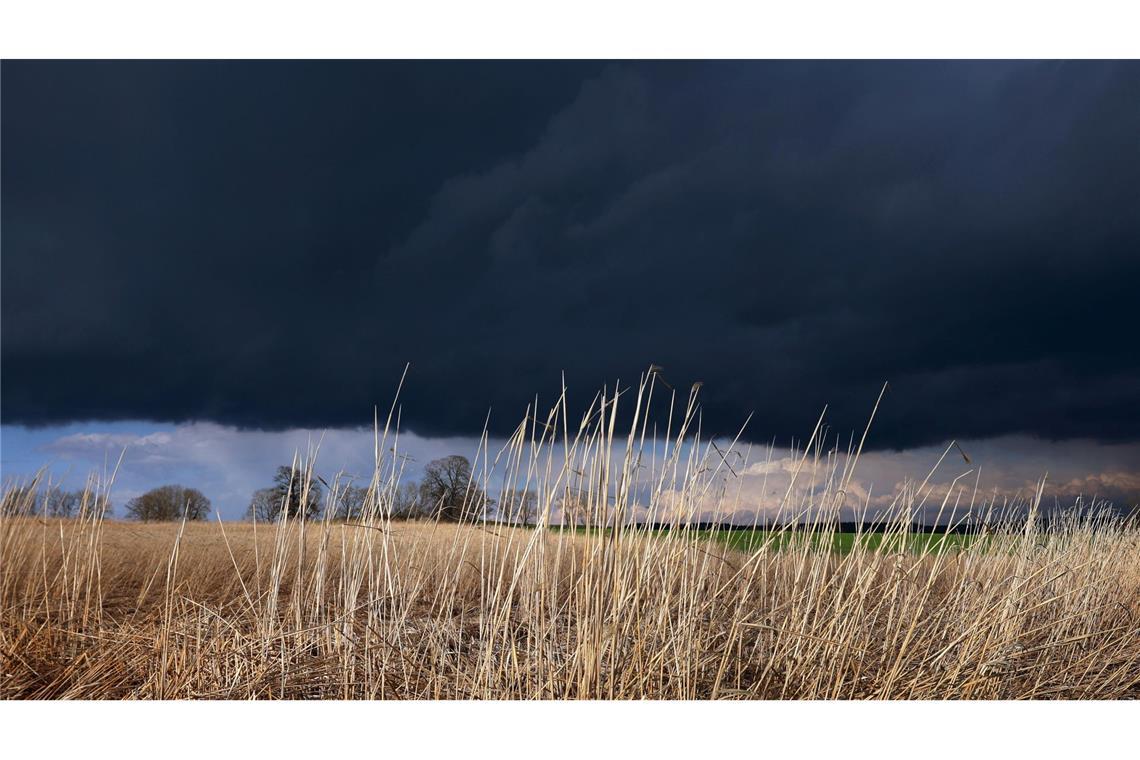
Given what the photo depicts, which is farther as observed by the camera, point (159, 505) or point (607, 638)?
point (159, 505)

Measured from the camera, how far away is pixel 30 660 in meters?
2.88

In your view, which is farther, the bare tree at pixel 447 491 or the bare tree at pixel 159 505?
the bare tree at pixel 159 505

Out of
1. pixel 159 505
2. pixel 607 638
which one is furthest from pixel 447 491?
pixel 159 505

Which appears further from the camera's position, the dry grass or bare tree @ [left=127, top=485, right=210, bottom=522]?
bare tree @ [left=127, top=485, right=210, bottom=522]

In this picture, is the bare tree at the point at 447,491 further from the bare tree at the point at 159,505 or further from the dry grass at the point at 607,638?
the bare tree at the point at 159,505

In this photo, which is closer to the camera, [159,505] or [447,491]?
[447,491]

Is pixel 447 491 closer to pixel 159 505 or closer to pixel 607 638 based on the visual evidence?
pixel 607 638

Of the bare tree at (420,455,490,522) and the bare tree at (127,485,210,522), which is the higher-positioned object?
the bare tree at (420,455,490,522)

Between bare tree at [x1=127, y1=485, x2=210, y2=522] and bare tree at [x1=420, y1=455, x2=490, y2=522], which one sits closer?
bare tree at [x1=420, y1=455, x2=490, y2=522]

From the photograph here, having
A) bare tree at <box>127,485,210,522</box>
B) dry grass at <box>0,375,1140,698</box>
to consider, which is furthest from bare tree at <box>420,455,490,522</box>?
bare tree at <box>127,485,210,522</box>

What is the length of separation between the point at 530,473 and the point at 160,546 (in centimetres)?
508

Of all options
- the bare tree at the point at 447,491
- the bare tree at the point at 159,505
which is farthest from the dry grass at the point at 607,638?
the bare tree at the point at 159,505

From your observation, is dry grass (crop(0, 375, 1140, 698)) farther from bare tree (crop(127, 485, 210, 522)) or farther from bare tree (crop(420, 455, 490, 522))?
bare tree (crop(127, 485, 210, 522))
